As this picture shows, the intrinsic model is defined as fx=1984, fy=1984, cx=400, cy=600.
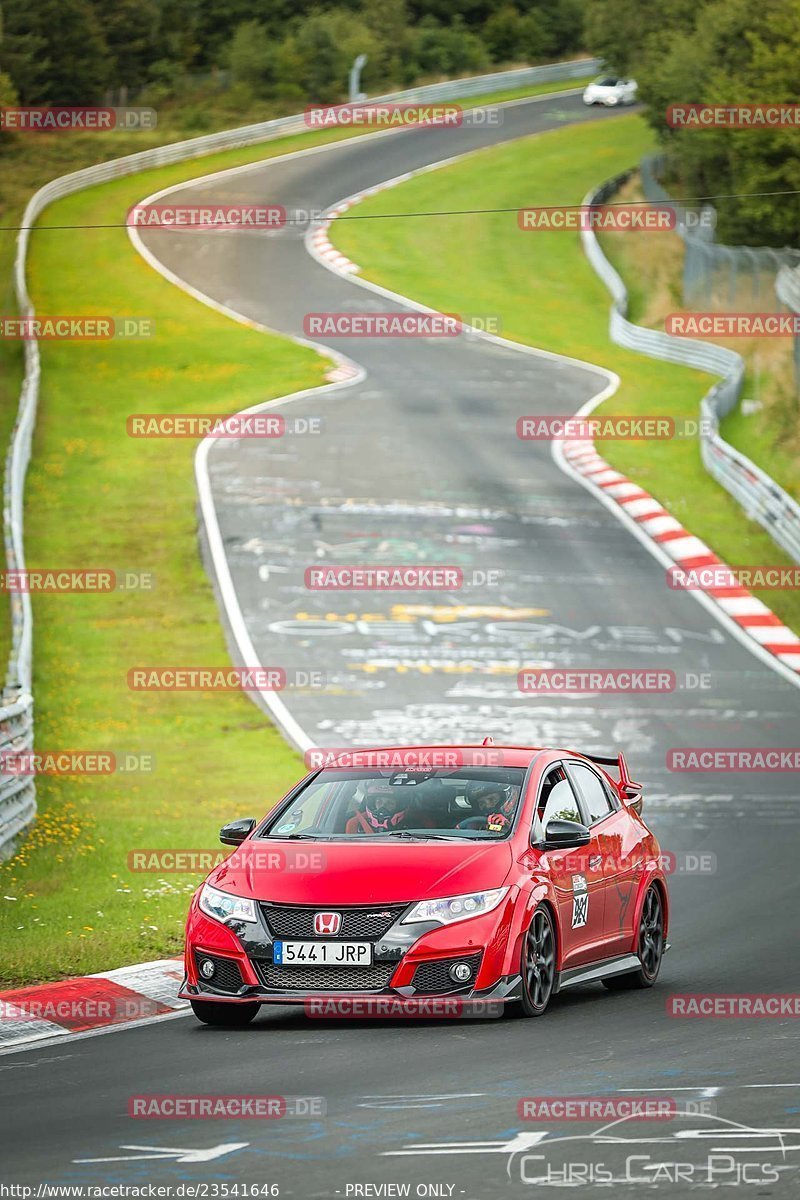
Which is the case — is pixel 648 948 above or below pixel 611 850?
below

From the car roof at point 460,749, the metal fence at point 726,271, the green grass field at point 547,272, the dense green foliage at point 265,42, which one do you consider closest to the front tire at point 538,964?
the car roof at point 460,749

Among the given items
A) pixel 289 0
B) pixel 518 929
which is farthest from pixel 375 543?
pixel 289 0

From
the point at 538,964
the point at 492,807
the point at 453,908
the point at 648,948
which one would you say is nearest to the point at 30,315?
the point at 648,948

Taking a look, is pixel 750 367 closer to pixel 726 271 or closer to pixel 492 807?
pixel 726 271

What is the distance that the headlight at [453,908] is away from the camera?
9742 millimetres

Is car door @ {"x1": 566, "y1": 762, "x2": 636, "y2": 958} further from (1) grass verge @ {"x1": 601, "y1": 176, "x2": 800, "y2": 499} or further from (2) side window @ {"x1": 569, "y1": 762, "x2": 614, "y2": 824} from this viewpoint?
(1) grass verge @ {"x1": 601, "y1": 176, "x2": 800, "y2": 499}

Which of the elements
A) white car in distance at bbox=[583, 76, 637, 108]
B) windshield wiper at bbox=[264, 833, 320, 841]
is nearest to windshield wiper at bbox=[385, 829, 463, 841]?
windshield wiper at bbox=[264, 833, 320, 841]

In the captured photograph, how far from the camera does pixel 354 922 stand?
9758mm

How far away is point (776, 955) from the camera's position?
12375 millimetres

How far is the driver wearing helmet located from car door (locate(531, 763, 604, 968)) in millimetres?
768

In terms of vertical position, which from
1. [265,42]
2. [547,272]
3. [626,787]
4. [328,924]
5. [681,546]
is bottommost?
[547,272]

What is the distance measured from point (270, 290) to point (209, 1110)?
46534 millimetres

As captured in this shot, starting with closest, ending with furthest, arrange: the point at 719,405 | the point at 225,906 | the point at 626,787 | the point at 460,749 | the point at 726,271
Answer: the point at 225,906
the point at 460,749
the point at 626,787
the point at 719,405
the point at 726,271

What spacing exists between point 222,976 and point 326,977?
1.94ft
